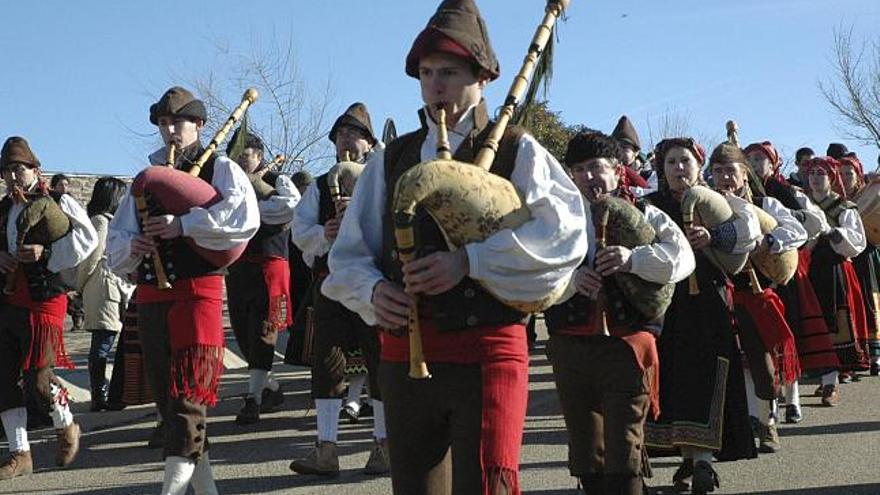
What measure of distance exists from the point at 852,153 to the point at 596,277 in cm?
856

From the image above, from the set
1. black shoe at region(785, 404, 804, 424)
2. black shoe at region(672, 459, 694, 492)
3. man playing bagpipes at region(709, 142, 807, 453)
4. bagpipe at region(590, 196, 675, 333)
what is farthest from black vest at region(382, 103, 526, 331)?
black shoe at region(785, 404, 804, 424)

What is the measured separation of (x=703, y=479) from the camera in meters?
6.52

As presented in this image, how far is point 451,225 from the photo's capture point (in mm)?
3660

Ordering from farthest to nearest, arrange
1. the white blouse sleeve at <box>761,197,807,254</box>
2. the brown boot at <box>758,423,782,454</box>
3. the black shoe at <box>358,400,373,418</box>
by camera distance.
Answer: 1. the black shoe at <box>358,400,373,418</box>
2. the brown boot at <box>758,423,782,454</box>
3. the white blouse sleeve at <box>761,197,807,254</box>

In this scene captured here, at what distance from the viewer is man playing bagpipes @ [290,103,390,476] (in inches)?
282

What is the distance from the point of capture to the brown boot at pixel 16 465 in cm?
737

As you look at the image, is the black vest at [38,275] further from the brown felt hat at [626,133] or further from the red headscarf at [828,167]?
the red headscarf at [828,167]

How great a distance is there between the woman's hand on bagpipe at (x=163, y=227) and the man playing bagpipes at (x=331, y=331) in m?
1.48

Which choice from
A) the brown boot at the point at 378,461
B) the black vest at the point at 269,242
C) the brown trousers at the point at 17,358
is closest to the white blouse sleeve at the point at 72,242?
the brown trousers at the point at 17,358

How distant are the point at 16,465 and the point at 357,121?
9.56 feet

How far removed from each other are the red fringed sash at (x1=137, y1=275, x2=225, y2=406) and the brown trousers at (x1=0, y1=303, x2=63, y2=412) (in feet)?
6.61

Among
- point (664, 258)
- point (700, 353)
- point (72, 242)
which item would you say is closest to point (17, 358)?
point (72, 242)

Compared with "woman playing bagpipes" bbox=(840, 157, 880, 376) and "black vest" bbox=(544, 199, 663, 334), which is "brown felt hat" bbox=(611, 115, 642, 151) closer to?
"woman playing bagpipes" bbox=(840, 157, 880, 376)

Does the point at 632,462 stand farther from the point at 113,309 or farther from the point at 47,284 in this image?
the point at 113,309
